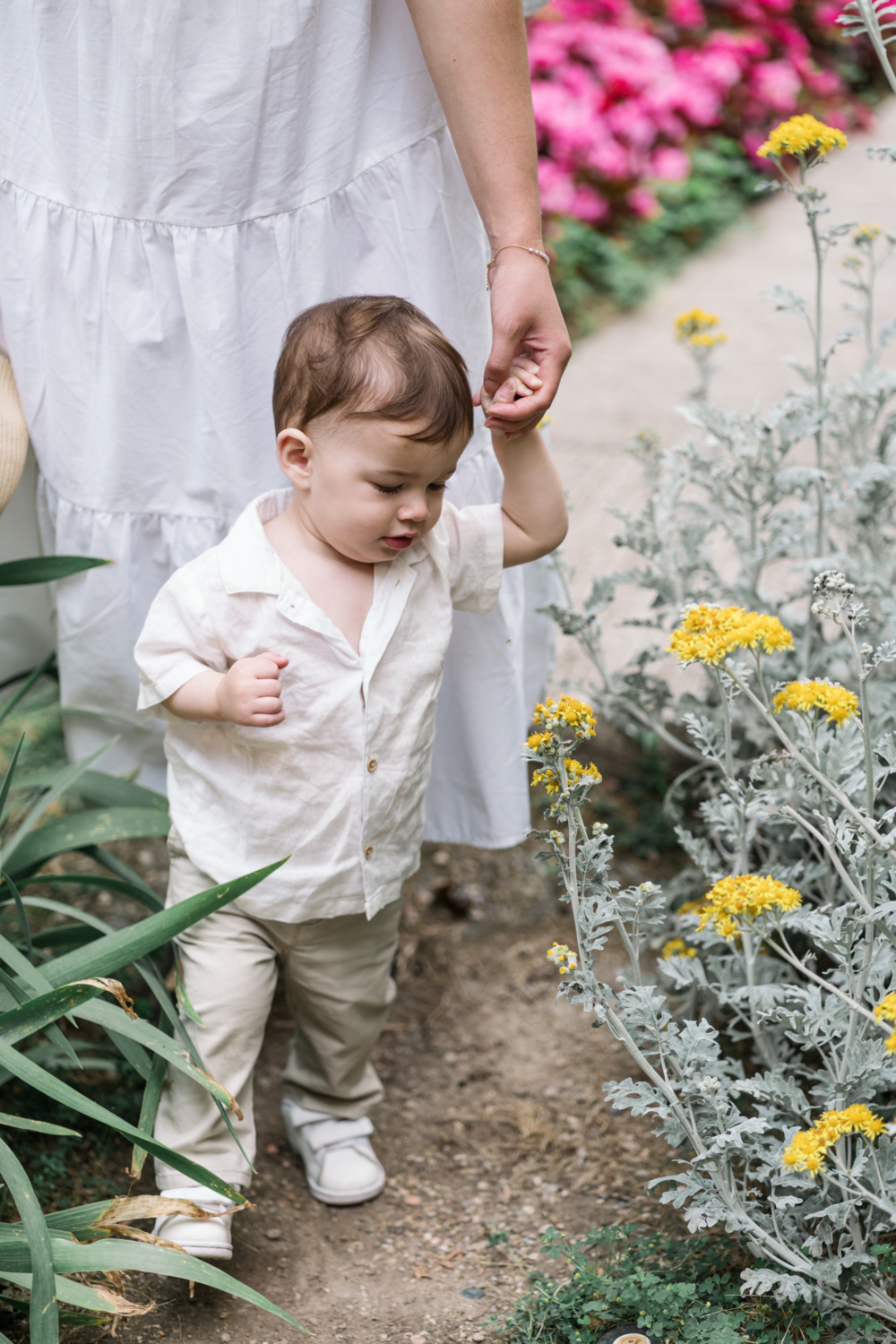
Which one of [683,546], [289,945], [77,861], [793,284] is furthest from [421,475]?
[793,284]

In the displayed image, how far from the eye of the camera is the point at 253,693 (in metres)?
1.48

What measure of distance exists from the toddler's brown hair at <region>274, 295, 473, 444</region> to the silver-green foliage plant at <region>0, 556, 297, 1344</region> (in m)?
0.52

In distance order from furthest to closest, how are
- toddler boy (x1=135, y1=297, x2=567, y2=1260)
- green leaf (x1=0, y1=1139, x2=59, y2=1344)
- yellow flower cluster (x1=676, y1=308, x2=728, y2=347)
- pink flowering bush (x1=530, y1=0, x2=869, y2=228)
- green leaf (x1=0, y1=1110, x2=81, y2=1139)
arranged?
pink flowering bush (x1=530, y1=0, x2=869, y2=228) < yellow flower cluster (x1=676, y1=308, x2=728, y2=347) < toddler boy (x1=135, y1=297, x2=567, y2=1260) < green leaf (x1=0, y1=1110, x2=81, y2=1139) < green leaf (x1=0, y1=1139, x2=59, y2=1344)

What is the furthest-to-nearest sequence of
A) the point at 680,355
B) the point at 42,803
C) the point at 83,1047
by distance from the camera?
the point at 680,355, the point at 83,1047, the point at 42,803

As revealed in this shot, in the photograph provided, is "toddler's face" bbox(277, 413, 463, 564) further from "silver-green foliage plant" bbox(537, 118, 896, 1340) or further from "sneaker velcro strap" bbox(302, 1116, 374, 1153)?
"sneaker velcro strap" bbox(302, 1116, 374, 1153)

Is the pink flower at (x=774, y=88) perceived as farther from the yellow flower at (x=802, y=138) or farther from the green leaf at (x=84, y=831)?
the green leaf at (x=84, y=831)

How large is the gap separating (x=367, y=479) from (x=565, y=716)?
0.37 meters

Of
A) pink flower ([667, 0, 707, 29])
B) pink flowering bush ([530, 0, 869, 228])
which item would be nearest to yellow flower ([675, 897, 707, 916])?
pink flowering bush ([530, 0, 869, 228])

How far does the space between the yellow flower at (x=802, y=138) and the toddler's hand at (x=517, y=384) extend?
1.68 feet

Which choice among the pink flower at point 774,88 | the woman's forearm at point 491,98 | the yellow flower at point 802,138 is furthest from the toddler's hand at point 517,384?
the pink flower at point 774,88

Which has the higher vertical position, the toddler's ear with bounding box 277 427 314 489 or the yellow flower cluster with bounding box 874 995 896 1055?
the toddler's ear with bounding box 277 427 314 489

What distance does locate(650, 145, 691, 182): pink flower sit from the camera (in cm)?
535

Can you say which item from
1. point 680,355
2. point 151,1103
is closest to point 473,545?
point 151,1103

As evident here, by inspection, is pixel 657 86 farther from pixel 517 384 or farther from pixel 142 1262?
pixel 142 1262
